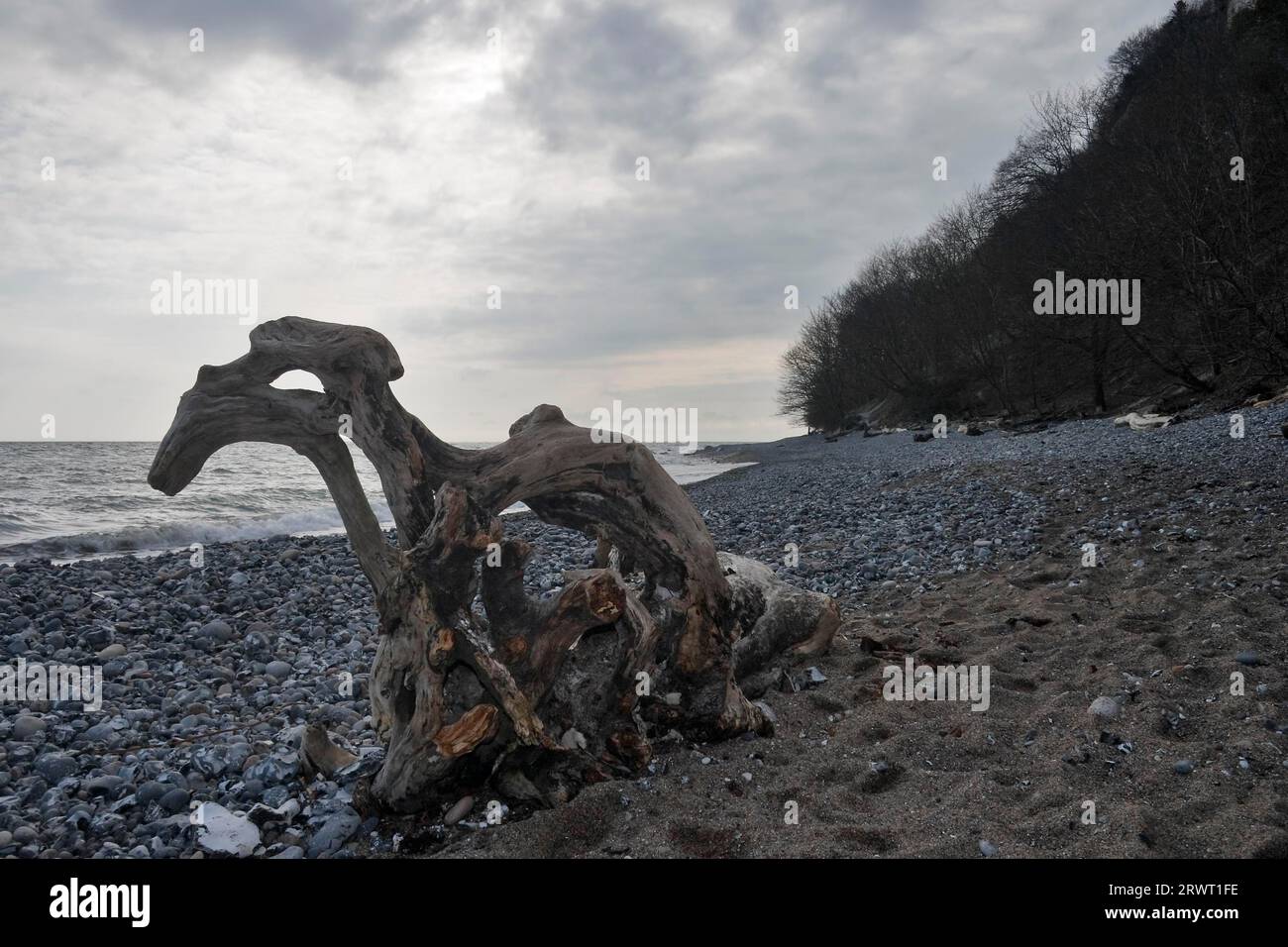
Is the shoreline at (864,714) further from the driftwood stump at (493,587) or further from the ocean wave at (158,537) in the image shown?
the ocean wave at (158,537)

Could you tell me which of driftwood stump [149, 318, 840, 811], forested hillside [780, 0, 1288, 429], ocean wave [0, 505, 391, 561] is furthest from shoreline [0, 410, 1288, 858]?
forested hillside [780, 0, 1288, 429]

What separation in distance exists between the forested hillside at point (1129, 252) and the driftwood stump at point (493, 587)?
19619mm

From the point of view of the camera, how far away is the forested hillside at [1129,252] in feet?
67.8

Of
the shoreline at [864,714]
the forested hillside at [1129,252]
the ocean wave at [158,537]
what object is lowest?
the shoreline at [864,714]

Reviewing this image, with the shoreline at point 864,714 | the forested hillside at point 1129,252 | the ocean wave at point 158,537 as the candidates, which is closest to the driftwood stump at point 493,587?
the shoreline at point 864,714

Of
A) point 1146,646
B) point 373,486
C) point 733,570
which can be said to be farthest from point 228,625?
point 373,486

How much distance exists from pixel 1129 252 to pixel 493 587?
3017 centimetres

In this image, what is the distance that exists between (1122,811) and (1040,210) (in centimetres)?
4103

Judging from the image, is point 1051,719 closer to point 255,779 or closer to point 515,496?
point 515,496

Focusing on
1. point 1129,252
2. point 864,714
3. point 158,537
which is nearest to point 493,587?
point 864,714

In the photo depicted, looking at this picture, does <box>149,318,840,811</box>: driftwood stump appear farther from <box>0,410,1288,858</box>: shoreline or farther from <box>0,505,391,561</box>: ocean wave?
<box>0,505,391,561</box>: ocean wave

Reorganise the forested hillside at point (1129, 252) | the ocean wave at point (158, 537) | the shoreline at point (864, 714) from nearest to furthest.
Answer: the shoreline at point (864, 714)
the ocean wave at point (158, 537)
the forested hillside at point (1129, 252)

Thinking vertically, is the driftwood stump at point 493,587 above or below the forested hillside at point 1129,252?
below
